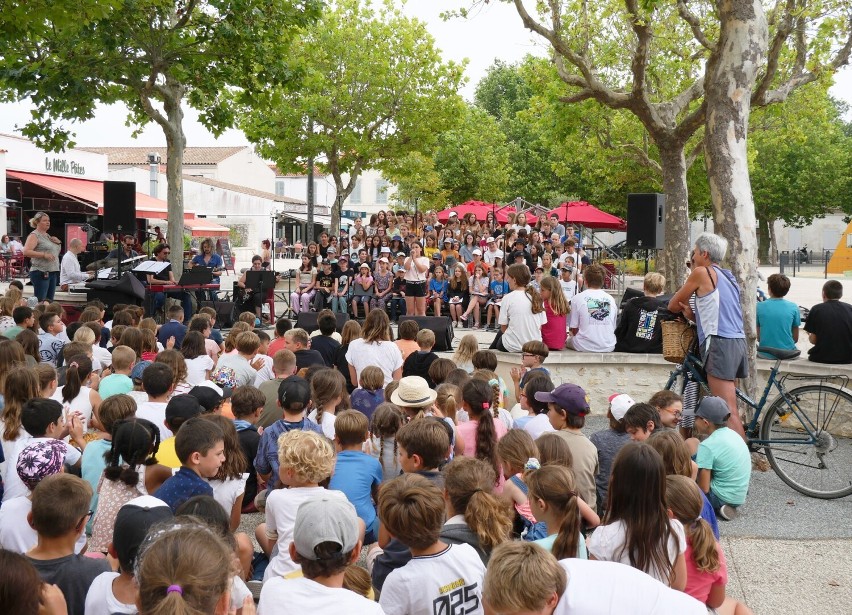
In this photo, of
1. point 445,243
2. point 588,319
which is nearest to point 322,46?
point 445,243

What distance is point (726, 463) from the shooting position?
588cm

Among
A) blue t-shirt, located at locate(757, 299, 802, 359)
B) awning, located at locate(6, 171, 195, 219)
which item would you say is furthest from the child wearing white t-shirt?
awning, located at locate(6, 171, 195, 219)

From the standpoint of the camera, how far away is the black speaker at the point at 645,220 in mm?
12742

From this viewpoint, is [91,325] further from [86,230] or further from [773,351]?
[86,230]

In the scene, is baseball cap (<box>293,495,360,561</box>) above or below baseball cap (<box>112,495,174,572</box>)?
above

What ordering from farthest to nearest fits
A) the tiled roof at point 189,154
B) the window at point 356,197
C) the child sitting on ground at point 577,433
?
1. the window at point 356,197
2. the tiled roof at point 189,154
3. the child sitting on ground at point 577,433

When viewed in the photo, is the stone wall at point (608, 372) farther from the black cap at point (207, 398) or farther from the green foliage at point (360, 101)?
the green foliage at point (360, 101)

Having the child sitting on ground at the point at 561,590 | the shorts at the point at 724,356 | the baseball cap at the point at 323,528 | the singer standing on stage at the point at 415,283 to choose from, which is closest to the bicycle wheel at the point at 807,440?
the shorts at the point at 724,356

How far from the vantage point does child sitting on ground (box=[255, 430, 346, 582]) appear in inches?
164

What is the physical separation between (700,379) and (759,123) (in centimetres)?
1981

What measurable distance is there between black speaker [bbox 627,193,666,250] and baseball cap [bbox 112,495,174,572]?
404 inches

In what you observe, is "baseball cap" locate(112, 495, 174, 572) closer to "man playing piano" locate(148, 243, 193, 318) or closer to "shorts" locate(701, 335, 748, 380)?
"shorts" locate(701, 335, 748, 380)

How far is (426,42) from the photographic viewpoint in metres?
30.2

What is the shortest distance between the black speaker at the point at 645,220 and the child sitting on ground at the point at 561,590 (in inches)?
410
